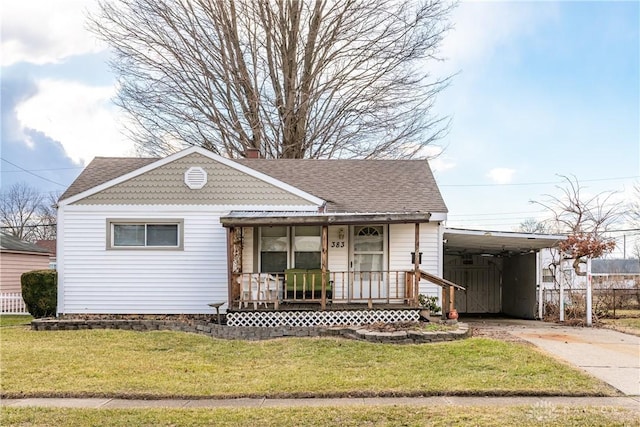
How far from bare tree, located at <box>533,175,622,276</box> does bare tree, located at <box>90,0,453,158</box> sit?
6.24 m

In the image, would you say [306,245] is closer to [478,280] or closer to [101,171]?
[101,171]

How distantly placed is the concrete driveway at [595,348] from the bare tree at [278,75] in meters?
12.4

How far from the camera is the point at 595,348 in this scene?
376 inches

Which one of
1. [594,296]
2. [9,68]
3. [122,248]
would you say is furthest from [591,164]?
[9,68]

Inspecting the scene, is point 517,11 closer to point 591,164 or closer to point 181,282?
point 591,164

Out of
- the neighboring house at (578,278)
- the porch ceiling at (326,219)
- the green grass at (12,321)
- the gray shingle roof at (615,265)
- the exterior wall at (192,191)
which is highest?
the exterior wall at (192,191)

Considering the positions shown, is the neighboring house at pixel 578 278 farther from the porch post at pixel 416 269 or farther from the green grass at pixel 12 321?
the green grass at pixel 12 321

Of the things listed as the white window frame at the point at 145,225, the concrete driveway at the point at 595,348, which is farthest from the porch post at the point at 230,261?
the concrete driveway at the point at 595,348

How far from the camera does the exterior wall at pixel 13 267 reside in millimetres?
21156

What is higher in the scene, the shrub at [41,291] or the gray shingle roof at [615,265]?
the shrub at [41,291]

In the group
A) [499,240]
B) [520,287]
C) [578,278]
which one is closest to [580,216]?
[520,287]

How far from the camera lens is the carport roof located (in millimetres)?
12727

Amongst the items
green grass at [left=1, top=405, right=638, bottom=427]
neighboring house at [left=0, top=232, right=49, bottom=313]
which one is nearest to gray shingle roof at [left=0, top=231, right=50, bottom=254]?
neighboring house at [left=0, top=232, right=49, bottom=313]

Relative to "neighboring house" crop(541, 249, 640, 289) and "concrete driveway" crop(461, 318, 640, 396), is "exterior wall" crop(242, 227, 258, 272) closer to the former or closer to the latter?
"concrete driveway" crop(461, 318, 640, 396)
